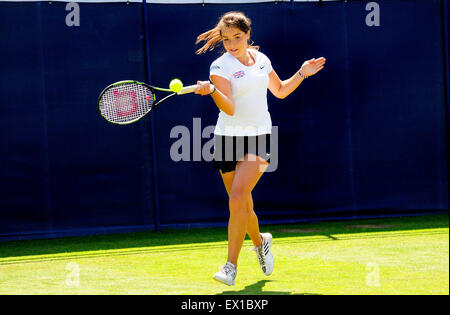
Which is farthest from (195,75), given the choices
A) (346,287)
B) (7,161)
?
(346,287)

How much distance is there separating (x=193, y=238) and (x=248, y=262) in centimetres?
177

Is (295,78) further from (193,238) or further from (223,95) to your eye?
(193,238)

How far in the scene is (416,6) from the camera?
27.6 feet

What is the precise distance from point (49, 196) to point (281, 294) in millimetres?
4014

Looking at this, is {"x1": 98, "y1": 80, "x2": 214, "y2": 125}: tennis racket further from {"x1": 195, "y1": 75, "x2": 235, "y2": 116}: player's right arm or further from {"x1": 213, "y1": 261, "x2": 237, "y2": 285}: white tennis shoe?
{"x1": 213, "y1": 261, "x2": 237, "y2": 285}: white tennis shoe

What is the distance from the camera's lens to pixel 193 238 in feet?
24.3

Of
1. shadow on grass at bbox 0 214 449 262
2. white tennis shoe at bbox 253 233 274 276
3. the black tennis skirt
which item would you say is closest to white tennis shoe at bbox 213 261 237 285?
white tennis shoe at bbox 253 233 274 276

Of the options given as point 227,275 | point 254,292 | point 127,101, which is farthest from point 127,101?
point 254,292

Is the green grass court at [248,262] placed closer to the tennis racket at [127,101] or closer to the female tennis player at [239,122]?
the female tennis player at [239,122]

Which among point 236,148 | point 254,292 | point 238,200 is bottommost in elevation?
point 254,292

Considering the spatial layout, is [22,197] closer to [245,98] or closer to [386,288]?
[245,98]

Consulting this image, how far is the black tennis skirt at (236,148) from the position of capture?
15.4 ft

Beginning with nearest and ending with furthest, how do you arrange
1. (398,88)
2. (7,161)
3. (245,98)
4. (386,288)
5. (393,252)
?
(386,288) → (245,98) → (393,252) → (7,161) → (398,88)

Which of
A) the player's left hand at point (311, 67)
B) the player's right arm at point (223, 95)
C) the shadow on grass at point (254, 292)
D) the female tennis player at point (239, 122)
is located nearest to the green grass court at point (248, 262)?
the shadow on grass at point (254, 292)
